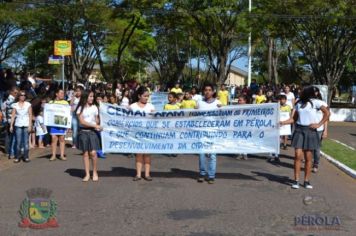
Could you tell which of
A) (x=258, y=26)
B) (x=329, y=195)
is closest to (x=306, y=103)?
(x=329, y=195)

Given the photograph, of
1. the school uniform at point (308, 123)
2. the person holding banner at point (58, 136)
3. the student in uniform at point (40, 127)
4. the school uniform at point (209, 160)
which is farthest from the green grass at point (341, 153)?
the student in uniform at point (40, 127)

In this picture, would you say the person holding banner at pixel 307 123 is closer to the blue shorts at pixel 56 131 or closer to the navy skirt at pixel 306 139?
the navy skirt at pixel 306 139

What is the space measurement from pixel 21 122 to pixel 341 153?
8.17m

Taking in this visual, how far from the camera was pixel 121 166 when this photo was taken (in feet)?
40.3

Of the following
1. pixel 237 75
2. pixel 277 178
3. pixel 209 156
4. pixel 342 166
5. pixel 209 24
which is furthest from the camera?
pixel 237 75

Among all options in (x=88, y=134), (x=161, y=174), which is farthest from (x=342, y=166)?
(x=88, y=134)

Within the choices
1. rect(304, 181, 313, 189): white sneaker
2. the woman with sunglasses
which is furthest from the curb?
the woman with sunglasses

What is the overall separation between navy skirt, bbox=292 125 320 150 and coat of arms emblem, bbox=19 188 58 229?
4.23 metres

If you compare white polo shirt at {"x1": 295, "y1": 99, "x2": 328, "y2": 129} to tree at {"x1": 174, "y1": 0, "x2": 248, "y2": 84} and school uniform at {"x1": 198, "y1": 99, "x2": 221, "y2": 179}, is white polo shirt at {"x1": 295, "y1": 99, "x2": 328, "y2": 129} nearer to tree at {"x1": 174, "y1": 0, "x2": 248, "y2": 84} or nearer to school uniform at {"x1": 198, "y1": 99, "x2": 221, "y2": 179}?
school uniform at {"x1": 198, "y1": 99, "x2": 221, "y2": 179}

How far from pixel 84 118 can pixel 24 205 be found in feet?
9.16

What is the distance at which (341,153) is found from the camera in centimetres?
1496

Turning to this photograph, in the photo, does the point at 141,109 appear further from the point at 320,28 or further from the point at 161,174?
the point at 320,28

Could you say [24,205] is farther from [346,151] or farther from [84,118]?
[346,151]

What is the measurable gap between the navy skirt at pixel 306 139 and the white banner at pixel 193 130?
2.35 feet
